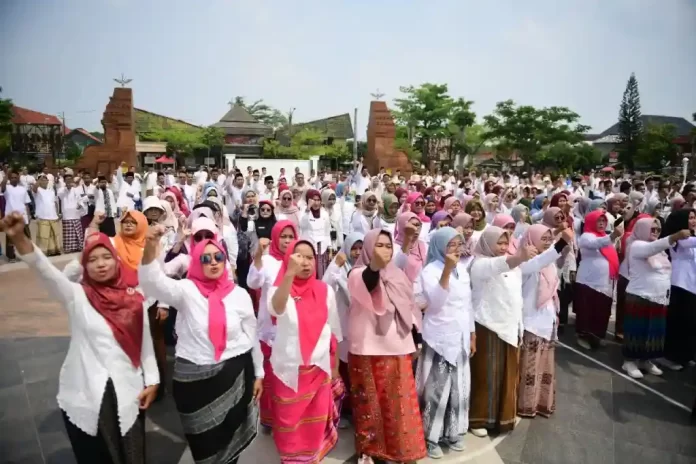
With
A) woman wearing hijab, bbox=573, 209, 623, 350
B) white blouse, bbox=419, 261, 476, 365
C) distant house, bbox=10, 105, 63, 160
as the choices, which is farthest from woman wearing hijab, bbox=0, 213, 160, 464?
woman wearing hijab, bbox=573, 209, 623, 350

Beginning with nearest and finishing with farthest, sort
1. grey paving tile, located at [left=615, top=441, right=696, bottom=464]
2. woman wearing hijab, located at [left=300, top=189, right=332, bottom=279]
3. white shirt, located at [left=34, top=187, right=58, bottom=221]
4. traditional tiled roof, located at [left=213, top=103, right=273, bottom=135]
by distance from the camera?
grey paving tile, located at [left=615, top=441, right=696, bottom=464], woman wearing hijab, located at [left=300, top=189, right=332, bottom=279], white shirt, located at [left=34, top=187, right=58, bottom=221], traditional tiled roof, located at [left=213, top=103, right=273, bottom=135]

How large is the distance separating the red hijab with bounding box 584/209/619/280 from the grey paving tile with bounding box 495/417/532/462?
210cm

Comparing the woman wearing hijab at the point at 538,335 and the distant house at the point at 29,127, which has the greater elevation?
the distant house at the point at 29,127

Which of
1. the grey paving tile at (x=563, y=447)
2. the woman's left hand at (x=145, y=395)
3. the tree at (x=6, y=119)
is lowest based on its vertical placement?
the grey paving tile at (x=563, y=447)

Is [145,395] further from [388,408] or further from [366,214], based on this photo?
[366,214]

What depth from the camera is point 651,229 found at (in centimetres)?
430

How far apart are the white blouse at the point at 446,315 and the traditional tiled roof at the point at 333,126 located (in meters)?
36.0

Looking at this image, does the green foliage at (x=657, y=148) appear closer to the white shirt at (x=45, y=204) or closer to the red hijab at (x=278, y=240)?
the red hijab at (x=278, y=240)

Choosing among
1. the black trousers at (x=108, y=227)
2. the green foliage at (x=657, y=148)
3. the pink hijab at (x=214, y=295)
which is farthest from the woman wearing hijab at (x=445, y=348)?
the green foliage at (x=657, y=148)

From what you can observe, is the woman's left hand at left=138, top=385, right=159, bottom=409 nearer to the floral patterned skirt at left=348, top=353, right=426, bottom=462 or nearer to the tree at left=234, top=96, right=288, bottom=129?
the floral patterned skirt at left=348, top=353, right=426, bottom=462

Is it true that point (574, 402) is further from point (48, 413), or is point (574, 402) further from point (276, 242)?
point (48, 413)

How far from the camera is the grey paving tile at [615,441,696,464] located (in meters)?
3.28

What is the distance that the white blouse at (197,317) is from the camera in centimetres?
237

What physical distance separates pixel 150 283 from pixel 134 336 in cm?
26
